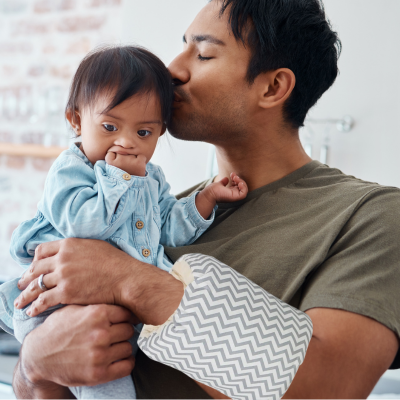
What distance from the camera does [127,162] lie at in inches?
42.6

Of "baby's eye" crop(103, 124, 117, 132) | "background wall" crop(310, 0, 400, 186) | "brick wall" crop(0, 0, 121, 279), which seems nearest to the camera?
"baby's eye" crop(103, 124, 117, 132)

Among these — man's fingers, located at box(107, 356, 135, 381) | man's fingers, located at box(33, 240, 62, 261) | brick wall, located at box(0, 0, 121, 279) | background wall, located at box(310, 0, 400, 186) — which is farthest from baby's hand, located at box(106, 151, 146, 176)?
brick wall, located at box(0, 0, 121, 279)

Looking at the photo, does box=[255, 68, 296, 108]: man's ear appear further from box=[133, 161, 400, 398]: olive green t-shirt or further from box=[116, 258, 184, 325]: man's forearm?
box=[116, 258, 184, 325]: man's forearm

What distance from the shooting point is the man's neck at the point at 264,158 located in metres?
1.39

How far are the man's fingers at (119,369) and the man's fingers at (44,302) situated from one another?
19 cm

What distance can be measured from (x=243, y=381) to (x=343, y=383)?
247 mm

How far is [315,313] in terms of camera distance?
930mm

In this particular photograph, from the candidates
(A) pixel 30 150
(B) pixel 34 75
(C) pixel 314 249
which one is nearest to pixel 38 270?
(C) pixel 314 249

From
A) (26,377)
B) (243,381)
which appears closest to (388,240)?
(243,381)

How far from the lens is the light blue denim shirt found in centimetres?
102

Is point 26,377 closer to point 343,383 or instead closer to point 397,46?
point 343,383

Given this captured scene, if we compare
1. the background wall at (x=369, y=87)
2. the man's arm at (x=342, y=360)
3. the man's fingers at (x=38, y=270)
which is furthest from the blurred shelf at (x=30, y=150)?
the man's arm at (x=342, y=360)

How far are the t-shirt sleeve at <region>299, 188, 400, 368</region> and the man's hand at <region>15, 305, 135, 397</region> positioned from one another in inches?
16.3

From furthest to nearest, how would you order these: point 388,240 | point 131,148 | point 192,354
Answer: point 131,148 < point 388,240 < point 192,354
